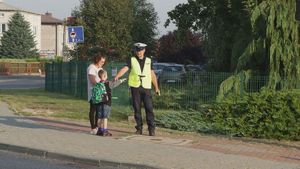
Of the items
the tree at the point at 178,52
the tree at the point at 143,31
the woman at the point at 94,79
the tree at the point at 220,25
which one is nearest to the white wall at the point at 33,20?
the tree at the point at 178,52

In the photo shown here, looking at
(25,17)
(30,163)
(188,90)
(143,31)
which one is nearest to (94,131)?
(30,163)

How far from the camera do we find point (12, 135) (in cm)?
1245

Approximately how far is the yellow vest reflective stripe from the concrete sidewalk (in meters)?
1.10

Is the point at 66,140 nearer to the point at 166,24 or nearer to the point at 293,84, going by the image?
the point at 293,84

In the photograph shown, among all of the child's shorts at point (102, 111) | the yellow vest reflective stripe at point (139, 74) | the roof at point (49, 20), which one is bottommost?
the child's shorts at point (102, 111)

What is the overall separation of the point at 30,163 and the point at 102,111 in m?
3.05

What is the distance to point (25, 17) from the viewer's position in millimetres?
95812

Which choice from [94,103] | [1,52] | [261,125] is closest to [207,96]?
[261,125]

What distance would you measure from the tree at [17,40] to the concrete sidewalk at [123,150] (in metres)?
67.8

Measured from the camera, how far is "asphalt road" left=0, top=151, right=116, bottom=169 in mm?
9545

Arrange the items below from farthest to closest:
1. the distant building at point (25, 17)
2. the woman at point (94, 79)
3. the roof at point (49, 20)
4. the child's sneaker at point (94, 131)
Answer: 1. the roof at point (49, 20)
2. the distant building at point (25, 17)
3. the woman at point (94, 79)
4. the child's sneaker at point (94, 131)

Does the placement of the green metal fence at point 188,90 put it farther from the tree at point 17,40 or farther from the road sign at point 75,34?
the tree at point 17,40

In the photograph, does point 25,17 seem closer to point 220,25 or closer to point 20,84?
point 20,84

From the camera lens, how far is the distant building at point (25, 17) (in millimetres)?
93500
